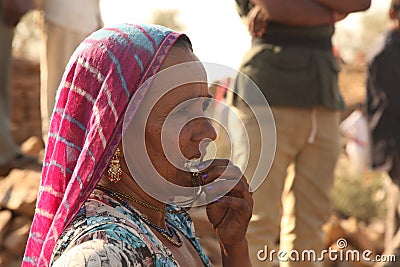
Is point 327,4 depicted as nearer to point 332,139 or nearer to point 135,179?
point 332,139

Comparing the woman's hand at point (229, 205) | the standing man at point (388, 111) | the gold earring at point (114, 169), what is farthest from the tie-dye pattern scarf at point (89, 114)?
the standing man at point (388, 111)

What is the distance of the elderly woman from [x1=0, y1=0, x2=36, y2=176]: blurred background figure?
3.10 metres

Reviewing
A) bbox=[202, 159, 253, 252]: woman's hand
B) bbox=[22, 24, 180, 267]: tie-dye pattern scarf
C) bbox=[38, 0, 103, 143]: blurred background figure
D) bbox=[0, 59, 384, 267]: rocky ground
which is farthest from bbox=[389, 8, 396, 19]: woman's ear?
bbox=[22, 24, 180, 267]: tie-dye pattern scarf

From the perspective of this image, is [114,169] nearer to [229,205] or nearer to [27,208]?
[229,205]

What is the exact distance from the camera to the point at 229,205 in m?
2.30

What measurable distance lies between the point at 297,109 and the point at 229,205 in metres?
1.89

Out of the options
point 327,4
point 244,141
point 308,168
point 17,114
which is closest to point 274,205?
point 308,168

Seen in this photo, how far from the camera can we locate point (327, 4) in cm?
408

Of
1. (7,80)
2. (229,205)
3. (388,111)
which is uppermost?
(229,205)

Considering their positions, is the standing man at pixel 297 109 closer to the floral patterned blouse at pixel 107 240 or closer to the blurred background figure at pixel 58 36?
the blurred background figure at pixel 58 36

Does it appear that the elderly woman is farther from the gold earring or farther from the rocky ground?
the rocky ground

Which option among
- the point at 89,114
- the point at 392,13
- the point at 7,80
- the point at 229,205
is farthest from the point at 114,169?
the point at 392,13

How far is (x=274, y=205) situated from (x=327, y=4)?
102 centimetres

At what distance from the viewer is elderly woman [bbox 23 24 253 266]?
2016 millimetres
